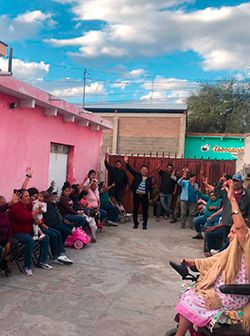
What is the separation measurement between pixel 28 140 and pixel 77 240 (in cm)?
235

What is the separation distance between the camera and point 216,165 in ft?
39.2

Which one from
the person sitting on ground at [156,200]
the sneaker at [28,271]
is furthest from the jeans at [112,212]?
the sneaker at [28,271]

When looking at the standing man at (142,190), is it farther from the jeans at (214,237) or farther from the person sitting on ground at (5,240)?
the person sitting on ground at (5,240)

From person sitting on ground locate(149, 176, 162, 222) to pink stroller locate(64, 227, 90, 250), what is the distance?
14.9ft

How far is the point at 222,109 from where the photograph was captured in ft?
92.3

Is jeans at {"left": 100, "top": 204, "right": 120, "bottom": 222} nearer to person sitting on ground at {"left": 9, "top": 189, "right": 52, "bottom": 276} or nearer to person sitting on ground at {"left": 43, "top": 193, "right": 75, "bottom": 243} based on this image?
person sitting on ground at {"left": 43, "top": 193, "right": 75, "bottom": 243}

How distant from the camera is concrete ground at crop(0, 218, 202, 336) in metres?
3.91

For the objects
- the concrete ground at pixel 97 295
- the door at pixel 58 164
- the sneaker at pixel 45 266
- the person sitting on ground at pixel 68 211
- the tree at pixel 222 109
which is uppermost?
the tree at pixel 222 109

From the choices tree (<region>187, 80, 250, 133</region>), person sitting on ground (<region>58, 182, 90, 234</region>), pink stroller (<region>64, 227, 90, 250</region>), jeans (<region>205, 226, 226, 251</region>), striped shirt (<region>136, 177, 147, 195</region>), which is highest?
tree (<region>187, 80, 250, 133</region>)

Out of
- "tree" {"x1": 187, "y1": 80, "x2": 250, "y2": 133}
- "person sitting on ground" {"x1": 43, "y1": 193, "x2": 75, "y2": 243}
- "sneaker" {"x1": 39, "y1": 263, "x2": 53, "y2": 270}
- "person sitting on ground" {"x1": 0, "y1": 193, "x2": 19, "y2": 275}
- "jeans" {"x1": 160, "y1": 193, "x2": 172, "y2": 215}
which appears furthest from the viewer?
"tree" {"x1": 187, "y1": 80, "x2": 250, "y2": 133}

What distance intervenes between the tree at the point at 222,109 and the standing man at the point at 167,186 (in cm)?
1790

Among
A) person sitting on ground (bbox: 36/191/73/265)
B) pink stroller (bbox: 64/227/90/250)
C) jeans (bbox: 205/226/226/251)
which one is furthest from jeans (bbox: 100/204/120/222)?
person sitting on ground (bbox: 36/191/73/265)

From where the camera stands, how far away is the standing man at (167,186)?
11.3m

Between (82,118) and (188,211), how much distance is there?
4.09m
